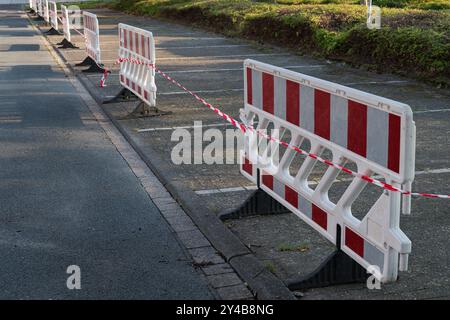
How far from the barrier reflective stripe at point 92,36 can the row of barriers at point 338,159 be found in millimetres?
10343

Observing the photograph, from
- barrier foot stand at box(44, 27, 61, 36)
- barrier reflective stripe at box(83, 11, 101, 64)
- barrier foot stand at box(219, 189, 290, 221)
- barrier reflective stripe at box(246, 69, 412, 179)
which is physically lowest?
barrier foot stand at box(44, 27, 61, 36)

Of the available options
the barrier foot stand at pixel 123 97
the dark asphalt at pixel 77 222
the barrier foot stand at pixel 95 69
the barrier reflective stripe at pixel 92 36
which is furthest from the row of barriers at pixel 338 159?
the barrier foot stand at pixel 95 69

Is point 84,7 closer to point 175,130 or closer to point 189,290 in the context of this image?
point 175,130

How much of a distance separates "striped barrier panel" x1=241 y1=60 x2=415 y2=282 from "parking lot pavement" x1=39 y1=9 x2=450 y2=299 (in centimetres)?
31

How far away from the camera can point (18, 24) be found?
37.3 meters

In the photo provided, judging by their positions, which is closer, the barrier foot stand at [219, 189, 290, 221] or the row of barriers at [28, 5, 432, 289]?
the row of barriers at [28, 5, 432, 289]

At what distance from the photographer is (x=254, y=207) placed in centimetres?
666

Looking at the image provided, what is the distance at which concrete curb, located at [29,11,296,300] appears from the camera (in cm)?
512

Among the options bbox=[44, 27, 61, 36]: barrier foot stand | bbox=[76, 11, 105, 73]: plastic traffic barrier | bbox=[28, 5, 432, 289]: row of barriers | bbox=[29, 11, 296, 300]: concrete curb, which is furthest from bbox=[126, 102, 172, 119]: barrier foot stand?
bbox=[44, 27, 61, 36]: barrier foot stand

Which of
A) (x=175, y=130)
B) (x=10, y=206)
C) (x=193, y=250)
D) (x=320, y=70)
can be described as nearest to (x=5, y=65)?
(x=320, y=70)

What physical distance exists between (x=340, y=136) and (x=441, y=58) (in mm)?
9455

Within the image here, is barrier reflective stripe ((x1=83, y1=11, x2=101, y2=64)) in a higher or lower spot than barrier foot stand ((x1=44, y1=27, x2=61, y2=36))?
higher

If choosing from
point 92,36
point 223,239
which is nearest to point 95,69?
point 92,36

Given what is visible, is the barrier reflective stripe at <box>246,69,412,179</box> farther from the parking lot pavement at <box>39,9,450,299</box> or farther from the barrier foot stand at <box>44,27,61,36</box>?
the barrier foot stand at <box>44,27,61,36</box>
